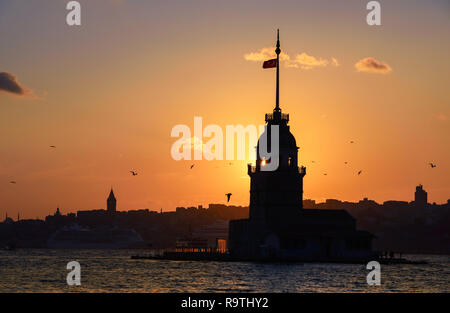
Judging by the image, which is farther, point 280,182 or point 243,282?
point 280,182

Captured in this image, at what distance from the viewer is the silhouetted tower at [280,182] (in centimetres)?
9594

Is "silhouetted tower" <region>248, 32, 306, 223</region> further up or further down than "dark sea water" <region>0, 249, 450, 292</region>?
further up

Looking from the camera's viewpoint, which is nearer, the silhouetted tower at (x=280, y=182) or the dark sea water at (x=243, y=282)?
the dark sea water at (x=243, y=282)

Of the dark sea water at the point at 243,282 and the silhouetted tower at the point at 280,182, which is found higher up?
the silhouetted tower at the point at 280,182

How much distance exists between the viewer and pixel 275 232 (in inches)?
3733

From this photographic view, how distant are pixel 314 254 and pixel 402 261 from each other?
16.8 metres

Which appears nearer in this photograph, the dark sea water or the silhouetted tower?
the dark sea water

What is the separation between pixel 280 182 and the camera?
9594 cm

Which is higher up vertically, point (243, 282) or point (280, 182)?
point (280, 182)

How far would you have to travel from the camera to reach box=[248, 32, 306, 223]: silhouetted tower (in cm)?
9594
